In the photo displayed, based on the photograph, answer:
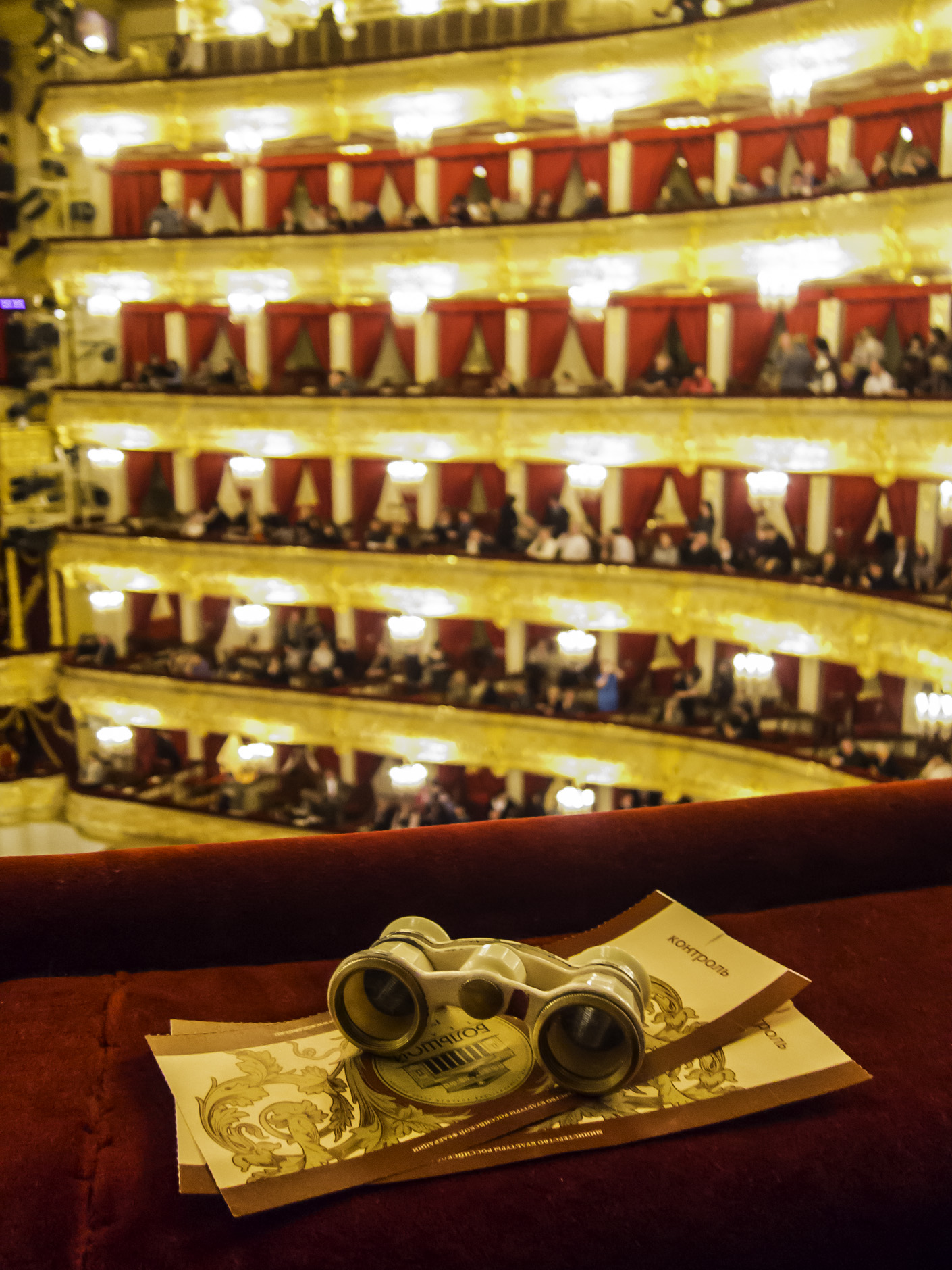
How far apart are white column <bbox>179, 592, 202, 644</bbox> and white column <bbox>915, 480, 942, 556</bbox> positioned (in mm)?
13884

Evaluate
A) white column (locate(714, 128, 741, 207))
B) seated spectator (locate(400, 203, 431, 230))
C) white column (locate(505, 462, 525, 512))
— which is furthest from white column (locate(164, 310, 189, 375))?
white column (locate(714, 128, 741, 207))

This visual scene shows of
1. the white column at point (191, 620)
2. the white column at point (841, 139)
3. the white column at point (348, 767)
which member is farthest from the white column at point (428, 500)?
the white column at point (841, 139)

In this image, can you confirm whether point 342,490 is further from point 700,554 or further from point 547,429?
point 700,554

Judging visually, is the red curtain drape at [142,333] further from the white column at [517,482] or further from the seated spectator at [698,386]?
the seated spectator at [698,386]

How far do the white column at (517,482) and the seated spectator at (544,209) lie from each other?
4.17m

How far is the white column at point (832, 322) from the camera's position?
682 inches

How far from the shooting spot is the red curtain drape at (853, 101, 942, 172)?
16203mm

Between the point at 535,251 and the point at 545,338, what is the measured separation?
6.67ft

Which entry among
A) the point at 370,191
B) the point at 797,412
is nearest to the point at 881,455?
the point at 797,412

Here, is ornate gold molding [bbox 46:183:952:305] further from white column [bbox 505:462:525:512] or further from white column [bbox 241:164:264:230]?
white column [bbox 505:462:525:512]

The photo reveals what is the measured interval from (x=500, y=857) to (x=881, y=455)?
14.6 m

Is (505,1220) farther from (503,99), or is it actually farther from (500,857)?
(503,99)

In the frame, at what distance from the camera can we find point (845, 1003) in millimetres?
2166

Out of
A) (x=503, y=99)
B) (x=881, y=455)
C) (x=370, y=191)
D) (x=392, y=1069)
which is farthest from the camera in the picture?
(x=370, y=191)
